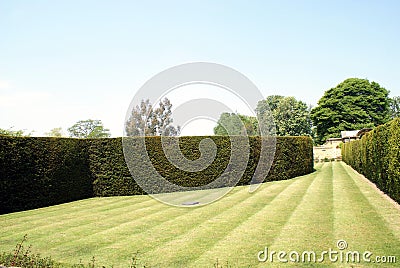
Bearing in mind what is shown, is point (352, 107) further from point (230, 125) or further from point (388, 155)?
point (388, 155)

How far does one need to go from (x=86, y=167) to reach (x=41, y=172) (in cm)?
260

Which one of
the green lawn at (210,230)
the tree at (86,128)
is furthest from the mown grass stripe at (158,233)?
the tree at (86,128)

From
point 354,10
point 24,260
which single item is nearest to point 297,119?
point 354,10

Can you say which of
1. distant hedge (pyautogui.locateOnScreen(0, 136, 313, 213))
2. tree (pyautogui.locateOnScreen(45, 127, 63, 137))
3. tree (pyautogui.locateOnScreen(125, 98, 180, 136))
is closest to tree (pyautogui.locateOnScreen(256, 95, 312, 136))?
tree (pyautogui.locateOnScreen(45, 127, 63, 137))

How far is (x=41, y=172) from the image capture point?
1249 centimetres

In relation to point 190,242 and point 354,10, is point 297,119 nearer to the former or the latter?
point 354,10

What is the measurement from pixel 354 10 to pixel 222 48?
6144mm

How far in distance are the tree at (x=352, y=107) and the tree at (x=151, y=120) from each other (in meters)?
42.6

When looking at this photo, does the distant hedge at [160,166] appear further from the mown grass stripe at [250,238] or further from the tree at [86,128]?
the tree at [86,128]

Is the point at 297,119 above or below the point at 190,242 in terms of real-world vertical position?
above

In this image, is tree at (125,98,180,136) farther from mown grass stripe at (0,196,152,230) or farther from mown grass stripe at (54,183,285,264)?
mown grass stripe at (54,183,285,264)

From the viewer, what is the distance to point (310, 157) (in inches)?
861

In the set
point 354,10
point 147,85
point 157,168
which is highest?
point 354,10

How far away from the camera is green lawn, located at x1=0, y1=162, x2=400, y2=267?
5.59m
